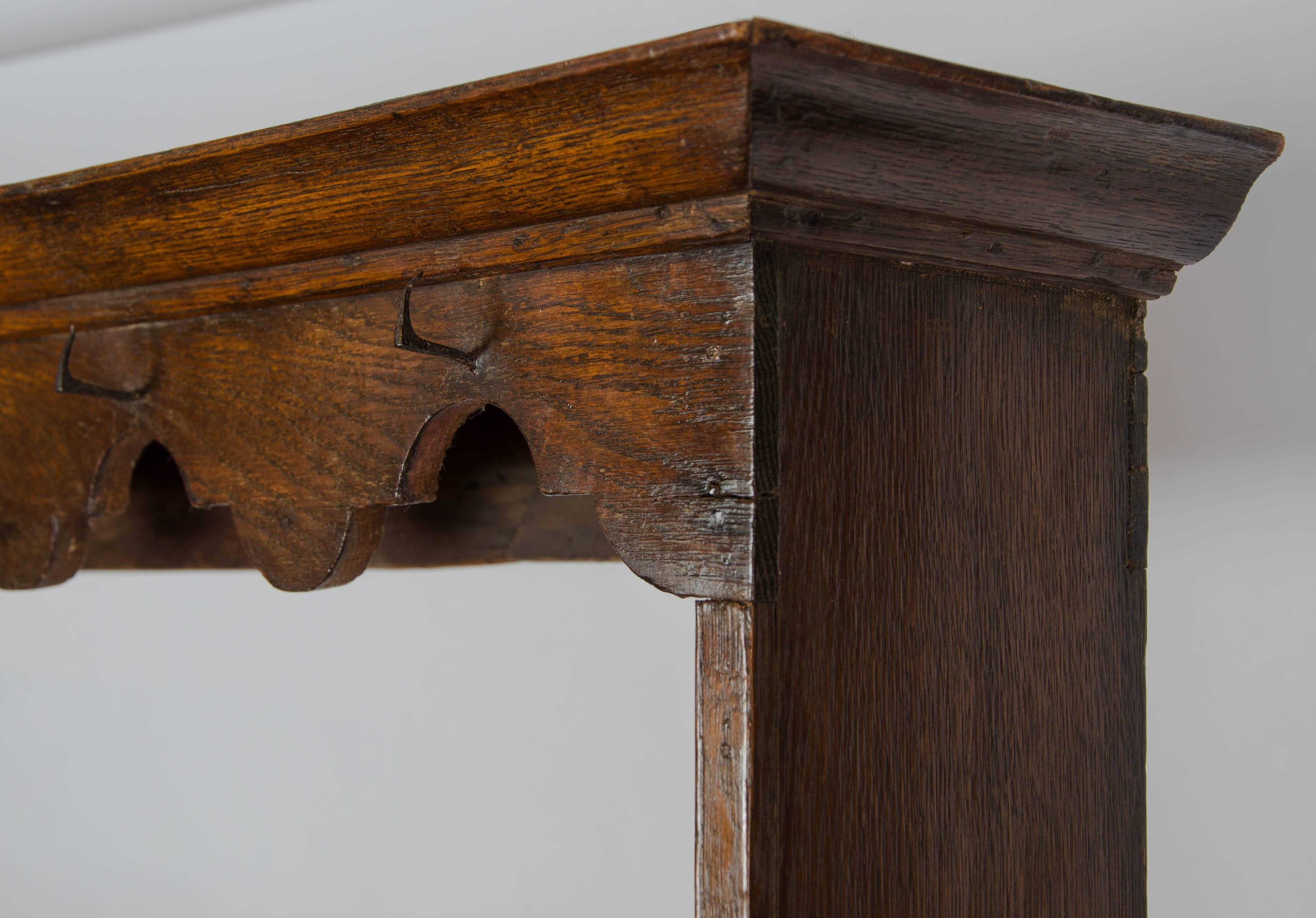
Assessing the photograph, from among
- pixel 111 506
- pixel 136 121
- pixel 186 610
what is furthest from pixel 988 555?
pixel 136 121

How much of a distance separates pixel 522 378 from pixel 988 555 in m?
0.32

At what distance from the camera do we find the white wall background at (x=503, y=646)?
1.28m

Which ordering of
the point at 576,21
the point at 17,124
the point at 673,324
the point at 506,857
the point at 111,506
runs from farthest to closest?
the point at 17,124, the point at 506,857, the point at 576,21, the point at 111,506, the point at 673,324

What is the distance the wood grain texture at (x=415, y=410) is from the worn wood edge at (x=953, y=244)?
4 cm

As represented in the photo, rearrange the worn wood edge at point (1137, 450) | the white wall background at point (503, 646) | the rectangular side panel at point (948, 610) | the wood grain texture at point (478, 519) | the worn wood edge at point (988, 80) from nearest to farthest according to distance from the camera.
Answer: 1. the worn wood edge at point (988, 80)
2. the rectangular side panel at point (948, 610)
3. the worn wood edge at point (1137, 450)
4. the white wall background at point (503, 646)
5. the wood grain texture at point (478, 519)

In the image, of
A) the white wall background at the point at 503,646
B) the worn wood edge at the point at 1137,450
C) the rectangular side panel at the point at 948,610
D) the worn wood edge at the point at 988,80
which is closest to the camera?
the worn wood edge at the point at 988,80

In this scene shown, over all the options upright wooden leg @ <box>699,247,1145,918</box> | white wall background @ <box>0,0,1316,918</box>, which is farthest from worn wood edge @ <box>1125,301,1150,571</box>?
white wall background @ <box>0,0,1316,918</box>

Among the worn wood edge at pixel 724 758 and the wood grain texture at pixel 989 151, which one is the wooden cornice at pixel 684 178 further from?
the worn wood edge at pixel 724 758

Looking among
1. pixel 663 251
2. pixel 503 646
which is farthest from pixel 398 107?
pixel 503 646

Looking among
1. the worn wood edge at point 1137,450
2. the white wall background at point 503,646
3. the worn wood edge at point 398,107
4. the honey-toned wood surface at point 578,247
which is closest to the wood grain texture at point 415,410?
the honey-toned wood surface at point 578,247

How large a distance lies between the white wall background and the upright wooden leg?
14.6 inches

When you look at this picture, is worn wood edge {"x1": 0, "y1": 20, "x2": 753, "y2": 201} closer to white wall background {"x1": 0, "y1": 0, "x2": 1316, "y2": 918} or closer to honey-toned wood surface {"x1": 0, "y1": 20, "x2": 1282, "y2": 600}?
honey-toned wood surface {"x1": 0, "y1": 20, "x2": 1282, "y2": 600}

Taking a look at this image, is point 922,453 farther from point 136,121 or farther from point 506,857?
point 136,121

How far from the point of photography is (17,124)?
2287 mm
